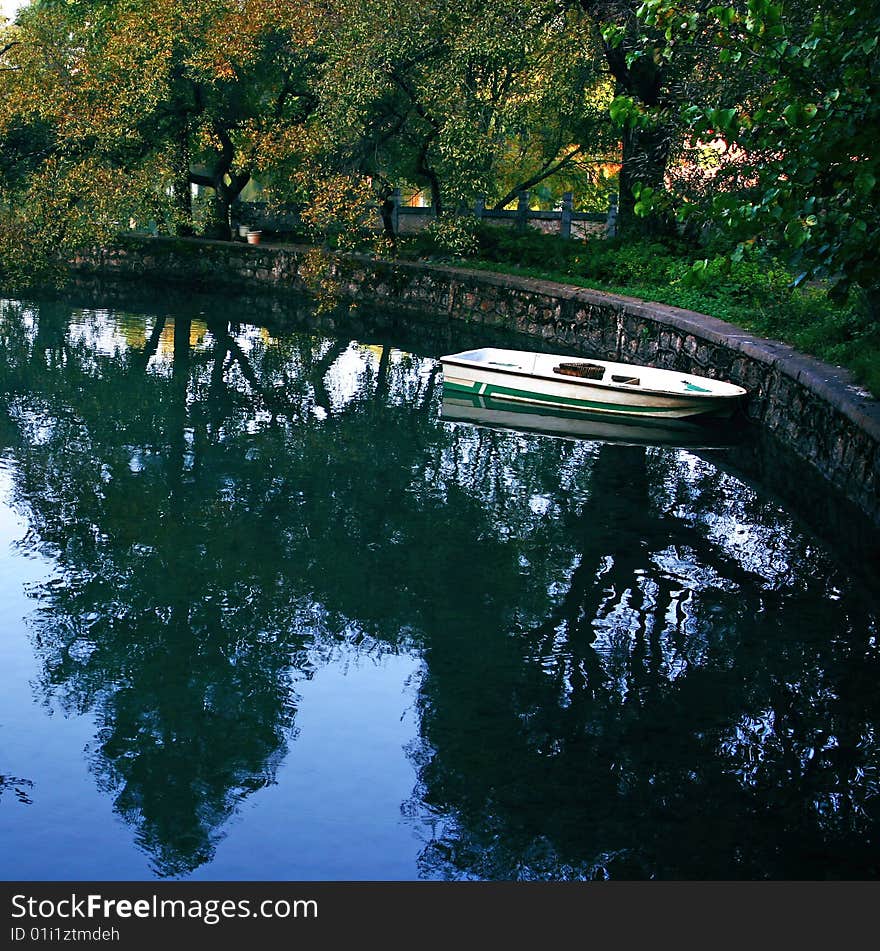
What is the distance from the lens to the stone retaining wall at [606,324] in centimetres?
1227

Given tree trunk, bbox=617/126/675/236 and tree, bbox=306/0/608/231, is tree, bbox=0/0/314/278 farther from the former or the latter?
tree trunk, bbox=617/126/675/236

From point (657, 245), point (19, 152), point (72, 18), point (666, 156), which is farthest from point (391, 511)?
point (72, 18)

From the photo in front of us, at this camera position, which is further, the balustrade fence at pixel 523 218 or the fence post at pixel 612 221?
the balustrade fence at pixel 523 218

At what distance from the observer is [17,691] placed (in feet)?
23.5

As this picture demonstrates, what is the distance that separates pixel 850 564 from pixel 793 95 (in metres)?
4.12

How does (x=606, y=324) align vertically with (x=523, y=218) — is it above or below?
below

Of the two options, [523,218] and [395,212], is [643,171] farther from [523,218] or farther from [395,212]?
[395,212]

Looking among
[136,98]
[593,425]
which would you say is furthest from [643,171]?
[136,98]

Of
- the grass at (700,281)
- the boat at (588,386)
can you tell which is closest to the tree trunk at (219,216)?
the grass at (700,281)

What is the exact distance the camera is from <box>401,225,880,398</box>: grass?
13.9m

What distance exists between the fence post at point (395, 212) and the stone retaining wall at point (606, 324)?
8.42 ft

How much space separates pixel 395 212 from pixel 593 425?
57.0 ft

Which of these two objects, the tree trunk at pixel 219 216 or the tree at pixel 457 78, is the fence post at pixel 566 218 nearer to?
the tree at pixel 457 78

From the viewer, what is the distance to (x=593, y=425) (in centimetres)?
1577
